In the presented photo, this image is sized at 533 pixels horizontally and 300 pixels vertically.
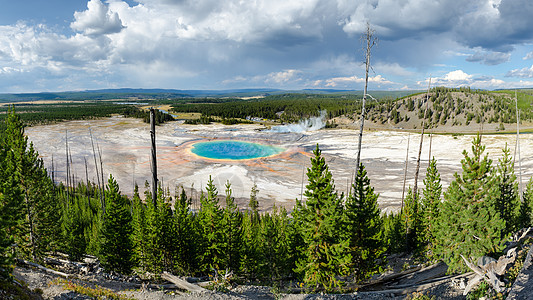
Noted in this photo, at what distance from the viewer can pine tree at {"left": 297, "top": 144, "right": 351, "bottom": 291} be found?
17.4 m

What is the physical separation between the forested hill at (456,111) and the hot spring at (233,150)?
5324 cm

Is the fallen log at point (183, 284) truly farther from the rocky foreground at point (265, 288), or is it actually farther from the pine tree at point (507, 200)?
the pine tree at point (507, 200)

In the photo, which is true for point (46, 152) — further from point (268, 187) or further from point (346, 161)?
point (346, 161)

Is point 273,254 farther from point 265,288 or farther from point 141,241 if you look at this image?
point 141,241

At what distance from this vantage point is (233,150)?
295ft

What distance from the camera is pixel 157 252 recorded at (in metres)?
22.8

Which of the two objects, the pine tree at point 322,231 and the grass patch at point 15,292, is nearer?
the grass patch at point 15,292

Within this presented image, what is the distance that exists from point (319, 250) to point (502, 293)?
897cm

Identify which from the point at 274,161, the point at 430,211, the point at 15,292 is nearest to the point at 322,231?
the point at 15,292

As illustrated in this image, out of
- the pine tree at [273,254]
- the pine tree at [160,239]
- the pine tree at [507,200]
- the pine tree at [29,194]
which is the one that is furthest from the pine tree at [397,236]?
the pine tree at [29,194]

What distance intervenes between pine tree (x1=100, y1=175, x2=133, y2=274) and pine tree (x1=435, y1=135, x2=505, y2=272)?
945 inches

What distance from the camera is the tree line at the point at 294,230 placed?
1700 cm

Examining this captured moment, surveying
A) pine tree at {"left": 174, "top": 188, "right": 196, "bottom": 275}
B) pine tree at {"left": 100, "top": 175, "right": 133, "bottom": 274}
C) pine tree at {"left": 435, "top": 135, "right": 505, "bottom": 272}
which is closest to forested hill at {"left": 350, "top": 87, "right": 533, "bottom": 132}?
pine tree at {"left": 435, "top": 135, "right": 505, "bottom": 272}

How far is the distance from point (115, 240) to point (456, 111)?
13759cm
